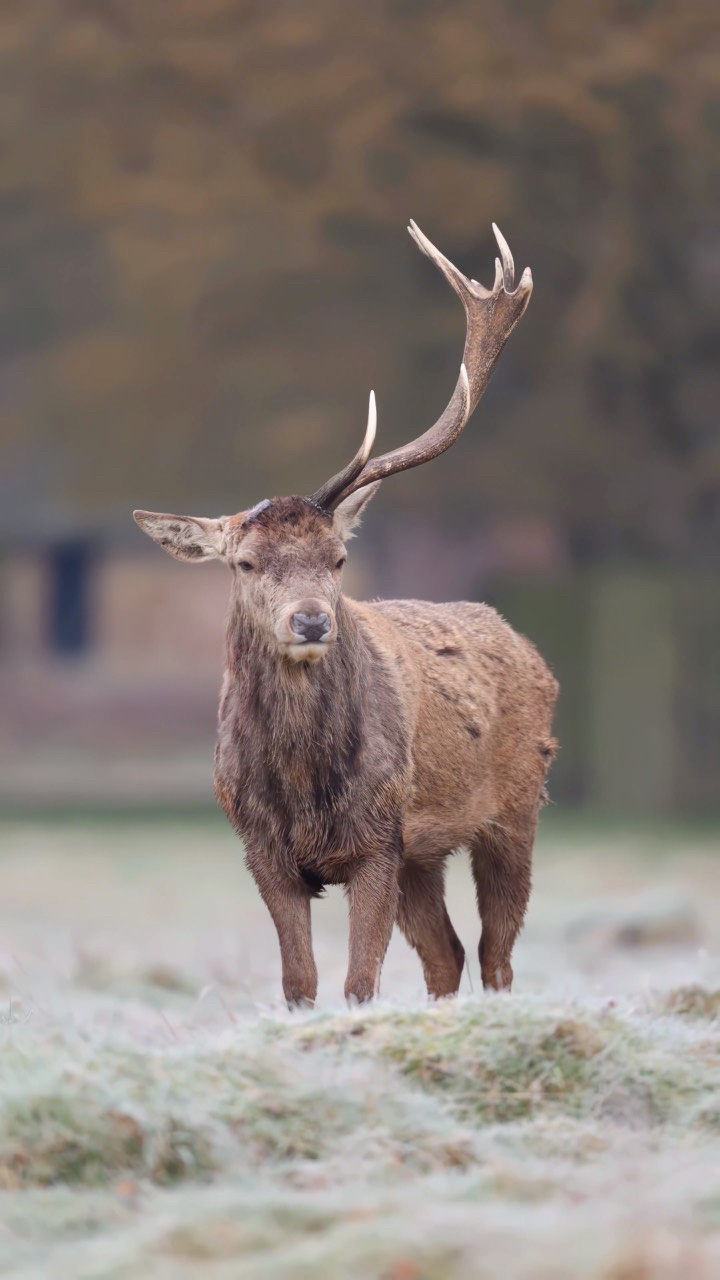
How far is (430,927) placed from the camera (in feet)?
27.8

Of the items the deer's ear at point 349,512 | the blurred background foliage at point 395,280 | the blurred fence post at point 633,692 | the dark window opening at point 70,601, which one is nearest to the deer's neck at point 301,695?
the deer's ear at point 349,512

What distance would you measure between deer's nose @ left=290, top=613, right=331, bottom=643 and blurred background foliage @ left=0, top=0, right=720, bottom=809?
12244 mm

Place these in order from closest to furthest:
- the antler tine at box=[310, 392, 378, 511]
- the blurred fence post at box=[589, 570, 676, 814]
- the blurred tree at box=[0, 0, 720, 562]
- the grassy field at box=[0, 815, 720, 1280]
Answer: the grassy field at box=[0, 815, 720, 1280] < the antler tine at box=[310, 392, 378, 511] < the blurred tree at box=[0, 0, 720, 562] < the blurred fence post at box=[589, 570, 676, 814]

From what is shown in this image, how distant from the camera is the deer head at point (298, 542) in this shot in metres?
7.00

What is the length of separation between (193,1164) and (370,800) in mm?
2134

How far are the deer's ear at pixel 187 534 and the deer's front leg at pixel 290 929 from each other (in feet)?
3.59

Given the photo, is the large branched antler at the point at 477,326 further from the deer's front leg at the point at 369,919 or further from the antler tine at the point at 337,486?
the deer's front leg at the point at 369,919

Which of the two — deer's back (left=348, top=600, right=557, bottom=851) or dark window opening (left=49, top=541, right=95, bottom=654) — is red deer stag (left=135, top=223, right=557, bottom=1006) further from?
dark window opening (left=49, top=541, right=95, bottom=654)

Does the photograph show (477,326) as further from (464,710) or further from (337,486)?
(464,710)

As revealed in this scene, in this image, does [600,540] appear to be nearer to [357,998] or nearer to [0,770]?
[0,770]

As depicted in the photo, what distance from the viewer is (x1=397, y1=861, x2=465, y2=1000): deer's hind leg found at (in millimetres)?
8469

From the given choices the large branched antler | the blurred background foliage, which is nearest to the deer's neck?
the large branched antler

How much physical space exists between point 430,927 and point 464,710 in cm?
91

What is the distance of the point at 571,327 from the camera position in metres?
19.6
